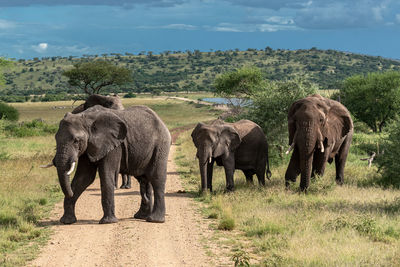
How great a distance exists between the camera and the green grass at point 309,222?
9164 mm

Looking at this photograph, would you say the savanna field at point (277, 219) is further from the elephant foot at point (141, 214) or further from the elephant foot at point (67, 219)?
the elephant foot at point (141, 214)

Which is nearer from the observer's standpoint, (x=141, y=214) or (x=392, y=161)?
(x=141, y=214)

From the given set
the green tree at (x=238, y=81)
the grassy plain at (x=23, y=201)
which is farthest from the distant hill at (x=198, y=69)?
the grassy plain at (x=23, y=201)

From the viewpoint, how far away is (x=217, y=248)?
406 inches

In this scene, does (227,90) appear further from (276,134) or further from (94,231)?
(94,231)

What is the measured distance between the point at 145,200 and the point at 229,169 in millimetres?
4324

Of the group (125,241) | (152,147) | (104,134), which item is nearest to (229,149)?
(152,147)

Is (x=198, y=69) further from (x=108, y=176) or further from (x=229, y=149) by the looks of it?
(x=108, y=176)

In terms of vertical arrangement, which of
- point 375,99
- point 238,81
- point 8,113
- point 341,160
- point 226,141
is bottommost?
point 8,113

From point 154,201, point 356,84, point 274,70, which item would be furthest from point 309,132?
point 274,70

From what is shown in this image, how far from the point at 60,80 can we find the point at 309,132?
153999 millimetres

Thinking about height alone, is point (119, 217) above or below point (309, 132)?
below

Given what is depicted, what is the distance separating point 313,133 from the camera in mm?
15414

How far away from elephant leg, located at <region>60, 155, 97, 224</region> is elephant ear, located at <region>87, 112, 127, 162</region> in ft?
1.59
